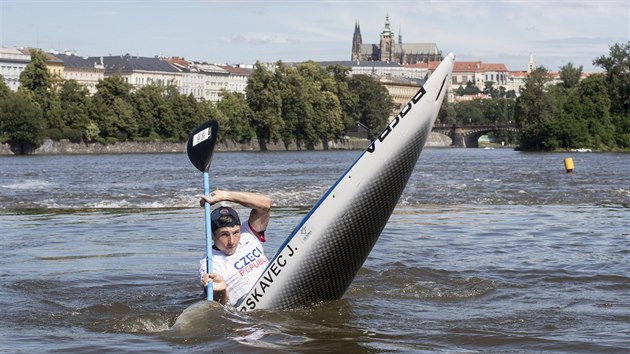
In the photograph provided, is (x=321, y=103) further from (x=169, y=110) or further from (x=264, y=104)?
(x=169, y=110)

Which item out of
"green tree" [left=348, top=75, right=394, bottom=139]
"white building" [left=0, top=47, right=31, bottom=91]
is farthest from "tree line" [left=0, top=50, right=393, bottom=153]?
"white building" [left=0, top=47, right=31, bottom=91]

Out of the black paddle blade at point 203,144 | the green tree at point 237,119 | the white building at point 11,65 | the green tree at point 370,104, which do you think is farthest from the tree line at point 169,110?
the black paddle blade at point 203,144

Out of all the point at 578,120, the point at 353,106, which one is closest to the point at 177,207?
the point at 578,120

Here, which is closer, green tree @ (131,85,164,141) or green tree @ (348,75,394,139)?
green tree @ (131,85,164,141)

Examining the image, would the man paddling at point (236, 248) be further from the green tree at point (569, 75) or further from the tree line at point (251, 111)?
the green tree at point (569, 75)

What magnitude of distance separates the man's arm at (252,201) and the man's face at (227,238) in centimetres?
23

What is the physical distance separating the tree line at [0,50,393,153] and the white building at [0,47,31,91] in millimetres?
43635

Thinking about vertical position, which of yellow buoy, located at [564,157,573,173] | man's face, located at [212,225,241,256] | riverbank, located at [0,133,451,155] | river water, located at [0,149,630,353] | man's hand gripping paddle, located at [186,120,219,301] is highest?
man's hand gripping paddle, located at [186,120,219,301]

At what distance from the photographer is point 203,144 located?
11.7 metres

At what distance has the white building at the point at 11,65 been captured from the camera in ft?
587

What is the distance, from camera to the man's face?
35.3 ft

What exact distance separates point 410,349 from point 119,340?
2.63 m

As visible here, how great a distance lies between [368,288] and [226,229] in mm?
3500

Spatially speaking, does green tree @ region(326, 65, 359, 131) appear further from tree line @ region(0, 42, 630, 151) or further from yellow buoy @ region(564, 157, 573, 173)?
yellow buoy @ region(564, 157, 573, 173)
